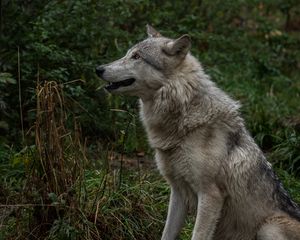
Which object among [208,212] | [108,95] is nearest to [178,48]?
[208,212]

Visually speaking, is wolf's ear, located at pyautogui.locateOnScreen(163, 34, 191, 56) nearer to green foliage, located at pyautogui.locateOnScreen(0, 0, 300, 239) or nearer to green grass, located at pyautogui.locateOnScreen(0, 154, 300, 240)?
green foliage, located at pyautogui.locateOnScreen(0, 0, 300, 239)

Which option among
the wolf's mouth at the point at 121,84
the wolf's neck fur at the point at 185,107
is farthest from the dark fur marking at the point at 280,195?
the wolf's mouth at the point at 121,84

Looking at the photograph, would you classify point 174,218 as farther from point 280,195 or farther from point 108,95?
point 108,95

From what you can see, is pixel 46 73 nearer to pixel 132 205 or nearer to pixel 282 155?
pixel 132 205

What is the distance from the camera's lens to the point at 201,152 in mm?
5855

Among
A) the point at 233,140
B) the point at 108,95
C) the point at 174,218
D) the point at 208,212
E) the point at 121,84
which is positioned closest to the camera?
the point at 208,212

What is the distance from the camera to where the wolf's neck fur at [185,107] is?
6.00 meters

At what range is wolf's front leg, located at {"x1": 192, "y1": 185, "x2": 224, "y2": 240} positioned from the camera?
578 cm

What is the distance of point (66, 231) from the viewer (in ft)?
19.6

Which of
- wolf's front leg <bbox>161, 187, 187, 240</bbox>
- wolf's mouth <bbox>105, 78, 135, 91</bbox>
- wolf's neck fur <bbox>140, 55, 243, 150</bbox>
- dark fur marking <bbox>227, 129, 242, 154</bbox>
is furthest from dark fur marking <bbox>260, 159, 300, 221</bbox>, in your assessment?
wolf's mouth <bbox>105, 78, 135, 91</bbox>

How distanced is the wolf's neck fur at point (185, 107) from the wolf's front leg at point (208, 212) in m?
0.50

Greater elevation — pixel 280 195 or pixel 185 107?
pixel 185 107

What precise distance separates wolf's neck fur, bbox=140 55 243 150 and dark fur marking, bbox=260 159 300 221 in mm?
421

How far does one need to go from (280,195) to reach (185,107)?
1.06 meters
